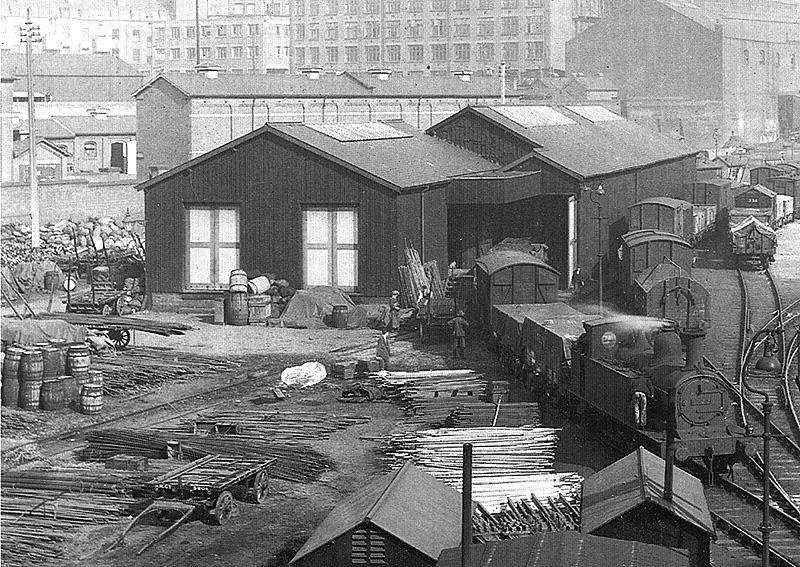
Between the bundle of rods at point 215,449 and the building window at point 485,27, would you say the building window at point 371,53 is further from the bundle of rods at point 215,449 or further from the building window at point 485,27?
the bundle of rods at point 215,449

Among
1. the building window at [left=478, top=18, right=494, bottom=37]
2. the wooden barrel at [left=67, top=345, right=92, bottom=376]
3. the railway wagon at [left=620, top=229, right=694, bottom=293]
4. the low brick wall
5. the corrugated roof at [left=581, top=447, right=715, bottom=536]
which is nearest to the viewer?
the corrugated roof at [left=581, top=447, right=715, bottom=536]

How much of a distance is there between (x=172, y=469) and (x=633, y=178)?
3666 centimetres

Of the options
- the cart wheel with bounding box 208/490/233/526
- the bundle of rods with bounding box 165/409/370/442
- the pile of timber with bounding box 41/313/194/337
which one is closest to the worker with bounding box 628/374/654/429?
the bundle of rods with bounding box 165/409/370/442

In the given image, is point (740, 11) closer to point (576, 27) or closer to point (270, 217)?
point (576, 27)

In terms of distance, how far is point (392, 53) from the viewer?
11044cm

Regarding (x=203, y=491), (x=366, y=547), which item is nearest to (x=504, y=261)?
(x=203, y=491)

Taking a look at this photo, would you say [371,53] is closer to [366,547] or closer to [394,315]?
[394,315]

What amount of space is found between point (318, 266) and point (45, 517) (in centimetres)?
2219

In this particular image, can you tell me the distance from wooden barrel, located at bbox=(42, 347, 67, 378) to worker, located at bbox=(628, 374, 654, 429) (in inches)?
483

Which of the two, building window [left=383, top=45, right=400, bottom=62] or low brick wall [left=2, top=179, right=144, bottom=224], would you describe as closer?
low brick wall [left=2, top=179, right=144, bottom=224]

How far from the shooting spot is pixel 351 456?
23.8m

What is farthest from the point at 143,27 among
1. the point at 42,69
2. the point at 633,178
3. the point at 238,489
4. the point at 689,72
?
the point at 238,489

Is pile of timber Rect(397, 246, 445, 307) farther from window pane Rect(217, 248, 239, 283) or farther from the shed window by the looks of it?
the shed window

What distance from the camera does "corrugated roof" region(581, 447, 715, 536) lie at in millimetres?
15227
